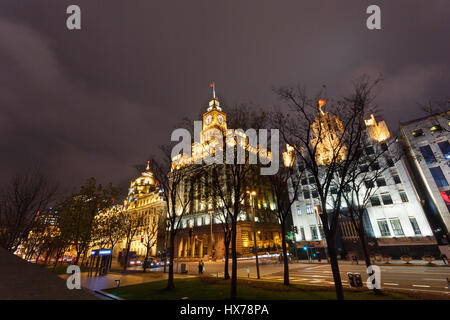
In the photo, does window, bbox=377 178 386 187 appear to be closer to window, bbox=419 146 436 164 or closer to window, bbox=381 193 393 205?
window, bbox=381 193 393 205

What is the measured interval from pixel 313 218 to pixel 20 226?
2032 inches

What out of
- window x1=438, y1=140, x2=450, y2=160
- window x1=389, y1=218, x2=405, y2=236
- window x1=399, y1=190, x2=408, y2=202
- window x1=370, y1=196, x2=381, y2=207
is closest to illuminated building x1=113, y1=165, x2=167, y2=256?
window x1=370, y1=196, x2=381, y2=207

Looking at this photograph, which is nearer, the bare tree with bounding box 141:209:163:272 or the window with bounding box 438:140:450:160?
the window with bounding box 438:140:450:160

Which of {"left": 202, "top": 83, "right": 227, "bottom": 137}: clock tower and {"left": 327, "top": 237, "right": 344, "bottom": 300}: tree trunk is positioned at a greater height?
Result: {"left": 202, "top": 83, "right": 227, "bottom": 137}: clock tower

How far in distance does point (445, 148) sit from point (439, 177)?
5.42m

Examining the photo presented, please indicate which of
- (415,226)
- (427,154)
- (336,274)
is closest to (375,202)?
(415,226)

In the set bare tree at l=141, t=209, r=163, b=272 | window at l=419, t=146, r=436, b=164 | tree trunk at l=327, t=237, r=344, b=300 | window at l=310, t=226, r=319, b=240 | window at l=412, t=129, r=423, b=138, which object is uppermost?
window at l=412, t=129, r=423, b=138

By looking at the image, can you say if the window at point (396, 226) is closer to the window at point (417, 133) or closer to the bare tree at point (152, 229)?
the window at point (417, 133)

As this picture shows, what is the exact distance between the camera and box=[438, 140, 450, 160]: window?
115 feet

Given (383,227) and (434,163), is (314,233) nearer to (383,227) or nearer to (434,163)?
(383,227)

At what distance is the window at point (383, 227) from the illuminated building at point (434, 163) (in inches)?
265

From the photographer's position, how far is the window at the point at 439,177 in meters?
34.7
